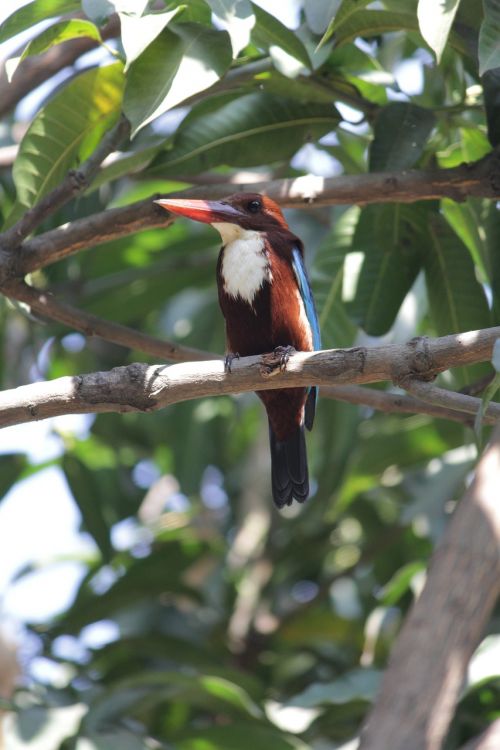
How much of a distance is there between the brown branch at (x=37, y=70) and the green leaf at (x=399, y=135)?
4.54 feet

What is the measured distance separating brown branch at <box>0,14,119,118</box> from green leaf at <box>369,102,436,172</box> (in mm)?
1383

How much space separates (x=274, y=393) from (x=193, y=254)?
1.97 metres

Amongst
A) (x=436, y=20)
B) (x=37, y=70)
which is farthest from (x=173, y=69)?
(x=37, y=70)

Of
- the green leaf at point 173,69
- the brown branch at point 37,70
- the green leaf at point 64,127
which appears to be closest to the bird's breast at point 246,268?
the green leaf at point 64,127

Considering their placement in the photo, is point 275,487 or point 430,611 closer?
point 430,611

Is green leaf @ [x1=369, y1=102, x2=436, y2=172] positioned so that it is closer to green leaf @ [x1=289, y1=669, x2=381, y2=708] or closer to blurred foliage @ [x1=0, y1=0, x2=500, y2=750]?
blurred foliage @ [x1=0, y1=0, x2=500, y2=750]

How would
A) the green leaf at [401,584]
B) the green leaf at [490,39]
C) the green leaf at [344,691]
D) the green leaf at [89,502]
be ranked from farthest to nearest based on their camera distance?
the green leaf at [89,502] < the green leaf at [401,584] < the green leaf at [344,691] < the green leaf at [490,39]

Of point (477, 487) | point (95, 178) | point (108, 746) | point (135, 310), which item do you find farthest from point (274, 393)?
point (477, 487)

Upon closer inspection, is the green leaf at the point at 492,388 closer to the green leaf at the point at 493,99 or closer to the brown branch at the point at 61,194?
the green leaf at the point at 493,99

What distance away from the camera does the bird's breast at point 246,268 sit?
3473mm

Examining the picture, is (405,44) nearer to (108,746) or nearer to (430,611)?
(108,746)

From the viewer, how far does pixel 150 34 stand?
252cm

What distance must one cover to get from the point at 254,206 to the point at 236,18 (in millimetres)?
1108

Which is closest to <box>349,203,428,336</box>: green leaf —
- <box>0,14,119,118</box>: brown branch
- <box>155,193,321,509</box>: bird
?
<box>155,193,321,509</box>: bird
